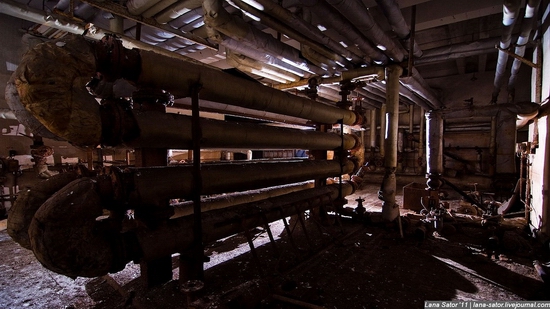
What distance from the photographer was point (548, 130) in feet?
12.2

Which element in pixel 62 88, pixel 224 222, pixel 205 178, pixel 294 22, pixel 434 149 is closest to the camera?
pixel 62 88

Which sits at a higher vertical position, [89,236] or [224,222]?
[89,236]

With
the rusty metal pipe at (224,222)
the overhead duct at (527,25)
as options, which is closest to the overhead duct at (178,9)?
the rusty metal pipe at (224,222)

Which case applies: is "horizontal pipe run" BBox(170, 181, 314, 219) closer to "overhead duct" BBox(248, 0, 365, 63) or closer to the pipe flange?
the pipe flange

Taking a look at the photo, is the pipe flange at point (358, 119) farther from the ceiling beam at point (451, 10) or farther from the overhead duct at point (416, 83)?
the ceiling beam at point (451, 10)

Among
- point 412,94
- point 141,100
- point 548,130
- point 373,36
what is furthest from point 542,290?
point 412,94

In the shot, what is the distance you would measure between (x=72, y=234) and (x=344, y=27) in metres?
3.97

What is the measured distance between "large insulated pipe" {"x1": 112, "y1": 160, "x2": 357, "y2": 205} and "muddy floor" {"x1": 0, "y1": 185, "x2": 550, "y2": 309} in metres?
0.79

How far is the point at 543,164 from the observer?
12.7 ft

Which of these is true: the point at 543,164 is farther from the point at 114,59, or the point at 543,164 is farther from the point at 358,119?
the point at 114,59

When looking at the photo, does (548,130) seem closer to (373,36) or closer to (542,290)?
(542,290)

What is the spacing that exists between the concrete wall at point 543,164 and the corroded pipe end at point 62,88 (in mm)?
5649

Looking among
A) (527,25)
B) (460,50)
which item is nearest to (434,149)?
(460,50)

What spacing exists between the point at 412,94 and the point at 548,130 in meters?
4.44
